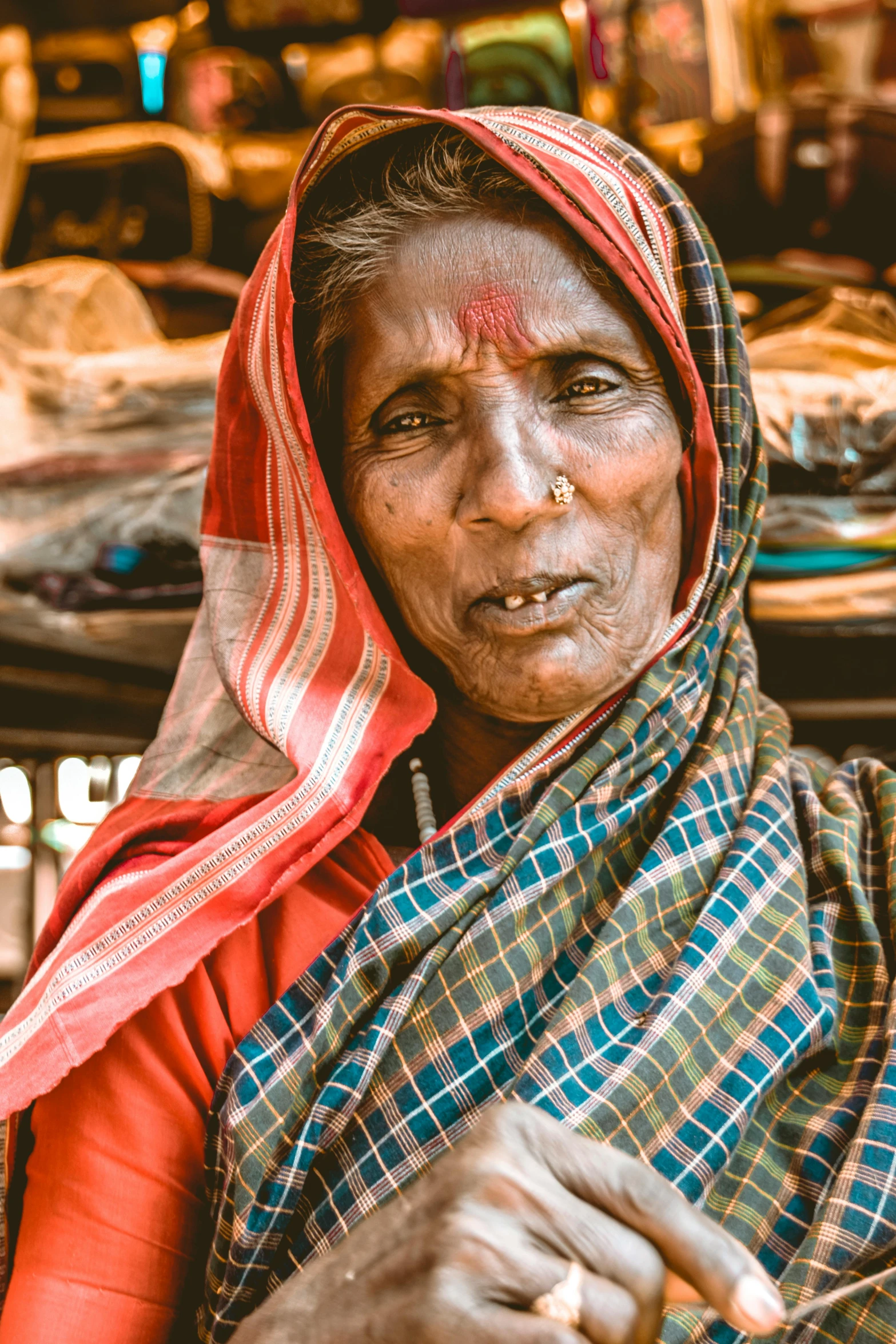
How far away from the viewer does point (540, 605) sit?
1181 mm

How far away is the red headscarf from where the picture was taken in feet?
3.78

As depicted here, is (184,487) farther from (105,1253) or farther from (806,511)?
(105,1253)

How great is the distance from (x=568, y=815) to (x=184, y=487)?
1.14 metres

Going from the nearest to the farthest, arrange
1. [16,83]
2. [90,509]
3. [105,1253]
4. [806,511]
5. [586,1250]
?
[586,1250], [105,1253], [806,511], [90,509], [16,83]

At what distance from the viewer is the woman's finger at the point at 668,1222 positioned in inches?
27.4

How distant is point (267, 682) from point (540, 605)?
0.34 meters

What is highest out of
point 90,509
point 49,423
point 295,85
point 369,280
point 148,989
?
point 295,85

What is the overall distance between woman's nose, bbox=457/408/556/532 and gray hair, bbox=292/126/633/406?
0.20m

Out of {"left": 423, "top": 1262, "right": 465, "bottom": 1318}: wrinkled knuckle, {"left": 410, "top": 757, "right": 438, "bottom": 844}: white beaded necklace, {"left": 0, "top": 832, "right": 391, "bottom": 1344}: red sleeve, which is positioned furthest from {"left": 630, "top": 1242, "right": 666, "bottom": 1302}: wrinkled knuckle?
{"left": 410, "top": 757, "right": 438, "bottom": 844}: white beaded necklace

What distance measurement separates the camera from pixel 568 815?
1157mm

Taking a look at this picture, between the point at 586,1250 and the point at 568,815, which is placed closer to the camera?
the point at 586,1250

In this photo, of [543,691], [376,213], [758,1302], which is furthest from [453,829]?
[376,213]

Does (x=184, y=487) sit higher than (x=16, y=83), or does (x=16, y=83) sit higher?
(x=16, y=83)

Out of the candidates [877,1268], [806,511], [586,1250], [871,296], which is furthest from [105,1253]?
[871,296]
